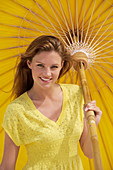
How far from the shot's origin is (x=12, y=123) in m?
1.44

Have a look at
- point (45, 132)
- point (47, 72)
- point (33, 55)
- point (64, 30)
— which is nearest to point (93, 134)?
point (45, 132)

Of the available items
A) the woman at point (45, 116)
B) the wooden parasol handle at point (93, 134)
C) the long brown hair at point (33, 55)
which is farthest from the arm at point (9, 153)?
the wooden parasol handle at point (93, 134)

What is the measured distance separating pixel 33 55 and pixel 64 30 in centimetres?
53

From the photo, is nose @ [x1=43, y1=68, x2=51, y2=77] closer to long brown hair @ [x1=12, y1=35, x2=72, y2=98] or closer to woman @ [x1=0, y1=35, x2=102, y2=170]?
woman @ [x1=0, y1=35, x2=102, y2=170]

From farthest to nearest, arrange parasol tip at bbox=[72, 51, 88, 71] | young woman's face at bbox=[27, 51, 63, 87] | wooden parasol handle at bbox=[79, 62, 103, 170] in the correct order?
parasol tip at bbox=[72, 51, 88, 71], young woman's face at bbox=[27, 51, 63, 87], wooden parasol handle at bbox=[79, 62, 103, 170]

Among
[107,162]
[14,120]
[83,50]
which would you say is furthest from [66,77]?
[107,162]

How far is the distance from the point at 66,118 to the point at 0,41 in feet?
2.54

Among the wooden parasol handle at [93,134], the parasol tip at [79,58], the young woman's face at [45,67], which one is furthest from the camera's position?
the parasol tip at [79,58]

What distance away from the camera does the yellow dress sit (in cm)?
145

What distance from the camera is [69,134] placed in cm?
153

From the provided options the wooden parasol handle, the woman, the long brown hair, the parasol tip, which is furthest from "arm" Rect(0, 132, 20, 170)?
the parasol tip

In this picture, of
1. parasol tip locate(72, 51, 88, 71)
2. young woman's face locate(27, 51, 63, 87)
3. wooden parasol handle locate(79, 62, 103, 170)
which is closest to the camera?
wooden parasol handle locate(79, 62, 103, 170)

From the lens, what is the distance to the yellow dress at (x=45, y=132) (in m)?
1.45

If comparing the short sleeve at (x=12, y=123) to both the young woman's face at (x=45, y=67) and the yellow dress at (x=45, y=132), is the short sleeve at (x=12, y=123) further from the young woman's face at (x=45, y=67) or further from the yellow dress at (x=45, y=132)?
the young woman's face at (x=45, y=67)
